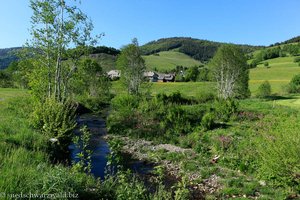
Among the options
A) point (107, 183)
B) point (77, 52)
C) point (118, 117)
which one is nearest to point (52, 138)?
point (107, 183)

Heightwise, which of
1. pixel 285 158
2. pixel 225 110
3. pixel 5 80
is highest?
pixel 5 80

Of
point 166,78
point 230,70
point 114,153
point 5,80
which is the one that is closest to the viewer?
point 114,153

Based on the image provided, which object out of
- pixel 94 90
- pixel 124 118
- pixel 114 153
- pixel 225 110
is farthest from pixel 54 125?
pixel 94 90

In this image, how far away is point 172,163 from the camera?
17031mm

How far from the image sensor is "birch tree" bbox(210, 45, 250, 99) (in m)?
55.4

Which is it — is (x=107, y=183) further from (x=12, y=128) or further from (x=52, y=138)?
(x=12, y=128)

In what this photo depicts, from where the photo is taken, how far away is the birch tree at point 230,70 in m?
55.4

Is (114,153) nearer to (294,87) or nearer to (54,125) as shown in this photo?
(54,125)

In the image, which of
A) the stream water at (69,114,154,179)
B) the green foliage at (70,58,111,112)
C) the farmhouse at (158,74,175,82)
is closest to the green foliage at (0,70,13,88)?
the green foliage at (70,58,111,112)

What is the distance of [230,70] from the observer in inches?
2215

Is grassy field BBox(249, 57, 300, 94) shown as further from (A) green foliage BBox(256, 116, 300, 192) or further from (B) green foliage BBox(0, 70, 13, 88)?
(A) green foliage BBox(256, 116, 300, 192)

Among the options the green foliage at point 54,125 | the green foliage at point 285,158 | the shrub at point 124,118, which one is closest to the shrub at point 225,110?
the shrub at point 124,118

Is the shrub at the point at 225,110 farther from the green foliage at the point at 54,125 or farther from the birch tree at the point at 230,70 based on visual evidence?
the birch tree at the point at 230,70

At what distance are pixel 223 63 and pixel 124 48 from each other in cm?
2016
